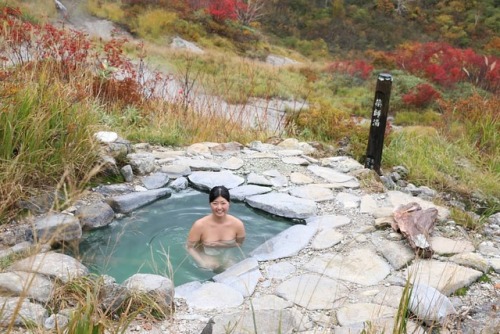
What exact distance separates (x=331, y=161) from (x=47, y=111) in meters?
2.77

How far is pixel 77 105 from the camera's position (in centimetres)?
426

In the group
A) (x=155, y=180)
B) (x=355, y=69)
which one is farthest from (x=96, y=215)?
(x=355, y=69)

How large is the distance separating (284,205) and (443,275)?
142 cm

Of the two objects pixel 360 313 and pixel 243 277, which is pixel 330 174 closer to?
pixel 243 277

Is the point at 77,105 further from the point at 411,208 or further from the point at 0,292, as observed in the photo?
the point at 411,208

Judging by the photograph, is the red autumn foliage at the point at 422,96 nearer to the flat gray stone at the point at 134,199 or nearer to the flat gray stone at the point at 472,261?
the flat gray stone at the point at 134,199

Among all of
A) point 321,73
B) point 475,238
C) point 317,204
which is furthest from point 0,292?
point 321,73

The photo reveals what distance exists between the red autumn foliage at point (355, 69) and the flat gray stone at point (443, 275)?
12658 millimetres

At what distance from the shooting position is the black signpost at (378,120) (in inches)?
201

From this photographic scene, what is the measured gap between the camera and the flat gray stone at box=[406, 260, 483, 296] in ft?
10.3

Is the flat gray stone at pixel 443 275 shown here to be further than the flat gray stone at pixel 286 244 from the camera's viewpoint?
No

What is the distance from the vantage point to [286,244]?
3754mm

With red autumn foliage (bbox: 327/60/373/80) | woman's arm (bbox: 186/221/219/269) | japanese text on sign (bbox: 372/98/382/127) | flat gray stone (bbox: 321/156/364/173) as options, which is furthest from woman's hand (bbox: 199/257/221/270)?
red autumn foliage (bbox: 327/60/373/80)

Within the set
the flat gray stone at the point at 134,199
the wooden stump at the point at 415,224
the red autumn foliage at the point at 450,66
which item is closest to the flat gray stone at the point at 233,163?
the flat gray stone at the point at 134,199
